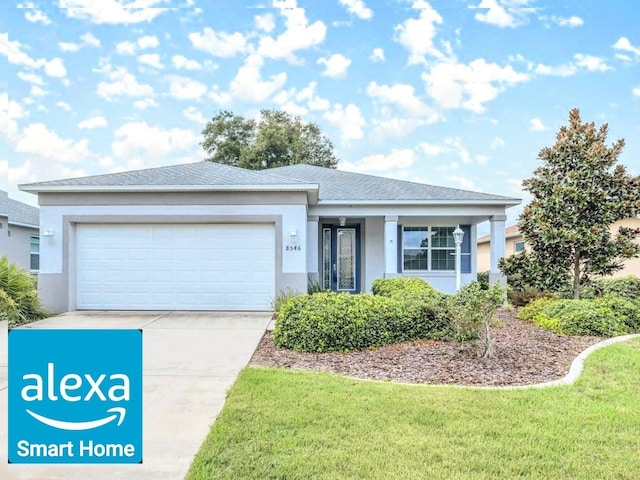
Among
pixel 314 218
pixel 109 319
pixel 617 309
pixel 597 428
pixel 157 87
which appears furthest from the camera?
pixel 157 87

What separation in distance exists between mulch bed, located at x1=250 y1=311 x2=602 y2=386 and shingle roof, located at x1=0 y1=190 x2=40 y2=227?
14.8m

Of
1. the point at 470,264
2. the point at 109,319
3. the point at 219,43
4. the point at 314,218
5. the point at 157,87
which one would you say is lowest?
the point at 109,319

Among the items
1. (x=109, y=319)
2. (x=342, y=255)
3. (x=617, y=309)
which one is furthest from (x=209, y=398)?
(x=342, y=255)

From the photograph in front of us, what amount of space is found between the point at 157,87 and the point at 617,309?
15815 millimetres

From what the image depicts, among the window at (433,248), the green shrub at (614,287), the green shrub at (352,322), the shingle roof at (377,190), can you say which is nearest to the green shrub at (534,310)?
the green shrub at (614,287)

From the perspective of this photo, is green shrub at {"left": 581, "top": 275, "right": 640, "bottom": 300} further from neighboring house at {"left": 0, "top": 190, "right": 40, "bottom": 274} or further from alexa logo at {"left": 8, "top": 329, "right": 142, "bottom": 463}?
neighboring house at {"left": 0, "top": 190, "right": 40, "bottom": 274}

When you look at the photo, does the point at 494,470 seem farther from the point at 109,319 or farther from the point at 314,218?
the point at 314,218

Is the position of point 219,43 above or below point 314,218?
above

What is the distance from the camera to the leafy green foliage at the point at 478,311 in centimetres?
602

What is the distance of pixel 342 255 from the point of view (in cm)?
1477

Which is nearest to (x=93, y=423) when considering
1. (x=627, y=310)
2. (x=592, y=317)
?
(x=592, y=317)

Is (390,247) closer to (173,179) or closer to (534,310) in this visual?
(534,310)

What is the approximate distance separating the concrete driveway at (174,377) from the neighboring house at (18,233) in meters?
8.73

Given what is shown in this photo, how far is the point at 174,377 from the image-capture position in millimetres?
5242
